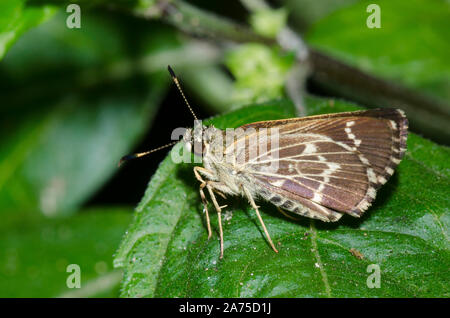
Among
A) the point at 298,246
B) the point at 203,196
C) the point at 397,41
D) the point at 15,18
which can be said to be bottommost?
the point at 298,246

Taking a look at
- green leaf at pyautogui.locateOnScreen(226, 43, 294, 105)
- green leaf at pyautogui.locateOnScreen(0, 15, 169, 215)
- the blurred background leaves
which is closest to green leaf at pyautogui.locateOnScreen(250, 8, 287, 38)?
the blurred background leaves

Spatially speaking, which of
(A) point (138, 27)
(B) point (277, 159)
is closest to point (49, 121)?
(A) point (138, 27)

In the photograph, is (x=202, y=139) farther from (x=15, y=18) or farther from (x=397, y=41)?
(x=397, y=41)

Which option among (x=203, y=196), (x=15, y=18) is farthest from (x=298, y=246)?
(x=15, y=18)

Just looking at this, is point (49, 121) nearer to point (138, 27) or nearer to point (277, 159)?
point (138, 27)

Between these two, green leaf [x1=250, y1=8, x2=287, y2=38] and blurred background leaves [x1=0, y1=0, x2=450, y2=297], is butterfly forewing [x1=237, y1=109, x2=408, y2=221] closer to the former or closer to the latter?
blurred background leaves [x1=0, y1=0, x2=450, y2=297]
